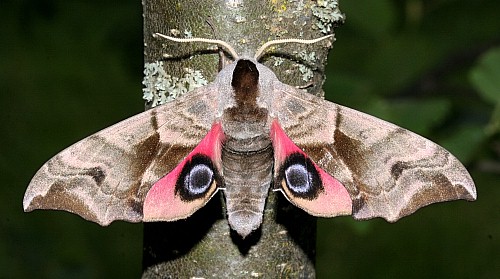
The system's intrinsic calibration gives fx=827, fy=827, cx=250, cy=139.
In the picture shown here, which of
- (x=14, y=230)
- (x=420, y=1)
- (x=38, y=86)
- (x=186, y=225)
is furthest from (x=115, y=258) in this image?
(x=186, y=225)

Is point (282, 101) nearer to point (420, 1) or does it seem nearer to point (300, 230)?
point (300, 230)

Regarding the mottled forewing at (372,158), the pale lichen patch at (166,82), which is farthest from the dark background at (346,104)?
the pale lichen patch at (166,82)

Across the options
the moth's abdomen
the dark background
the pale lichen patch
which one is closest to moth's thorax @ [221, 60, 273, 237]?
the moth's abdomen

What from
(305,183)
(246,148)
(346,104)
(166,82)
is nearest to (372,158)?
(305,183)

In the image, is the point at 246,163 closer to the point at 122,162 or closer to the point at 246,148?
the point at 246,148

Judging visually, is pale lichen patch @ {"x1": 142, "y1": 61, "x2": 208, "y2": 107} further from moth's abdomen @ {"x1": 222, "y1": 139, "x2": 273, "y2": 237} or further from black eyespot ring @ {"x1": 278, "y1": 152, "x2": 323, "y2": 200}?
black eyespot ring @ {"x1": 278, "y1": 152, "x2": 323, "y2": 200}
